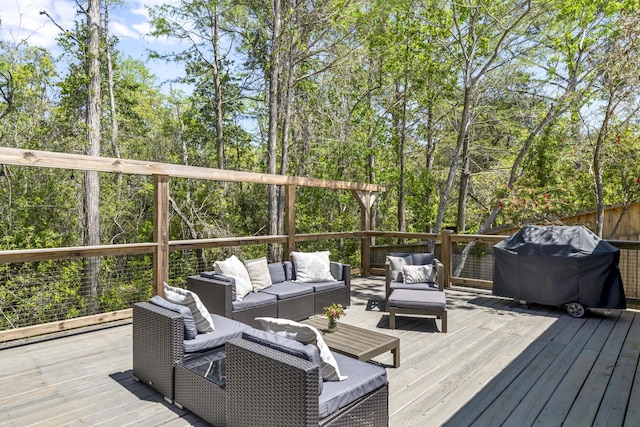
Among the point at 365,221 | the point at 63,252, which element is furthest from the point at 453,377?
the point at 365,221

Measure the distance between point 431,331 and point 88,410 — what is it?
3.41 metres

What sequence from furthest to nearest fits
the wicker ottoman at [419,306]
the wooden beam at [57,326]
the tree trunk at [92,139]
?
1. the tree trunk at [92,139]
2. the wicker ottoman at [419,306]
3. the wooden beam at [57,326]

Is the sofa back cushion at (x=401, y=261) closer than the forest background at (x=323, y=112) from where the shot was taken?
Yes

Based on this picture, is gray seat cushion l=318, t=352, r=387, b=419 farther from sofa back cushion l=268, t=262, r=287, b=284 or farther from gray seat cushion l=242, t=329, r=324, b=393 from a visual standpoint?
sofa back cushion l=268, t=262, r=287, b=284

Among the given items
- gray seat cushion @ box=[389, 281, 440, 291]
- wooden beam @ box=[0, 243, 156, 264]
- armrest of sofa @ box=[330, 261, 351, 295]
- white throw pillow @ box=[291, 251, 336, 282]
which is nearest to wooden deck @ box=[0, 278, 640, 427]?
gray seat cushion @ box=[389, 281, 440, 291]

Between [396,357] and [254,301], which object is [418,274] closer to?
[396,357]

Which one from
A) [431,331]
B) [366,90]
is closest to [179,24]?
[366,90]

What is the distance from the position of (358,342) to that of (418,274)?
8.16 feet

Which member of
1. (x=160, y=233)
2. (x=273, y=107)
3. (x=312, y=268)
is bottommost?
(x=312, y=268)

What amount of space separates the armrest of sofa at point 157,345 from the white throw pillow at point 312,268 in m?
2.49

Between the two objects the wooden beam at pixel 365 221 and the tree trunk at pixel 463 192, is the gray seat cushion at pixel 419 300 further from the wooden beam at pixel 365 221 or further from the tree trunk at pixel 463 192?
the tree trunk at pixel 463 192

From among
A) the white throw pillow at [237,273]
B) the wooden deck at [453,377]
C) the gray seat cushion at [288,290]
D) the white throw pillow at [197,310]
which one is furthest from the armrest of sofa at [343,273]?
the white throw pillow at [197,310]

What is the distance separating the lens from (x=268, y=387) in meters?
2.18

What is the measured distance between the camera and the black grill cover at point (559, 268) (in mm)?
5070
